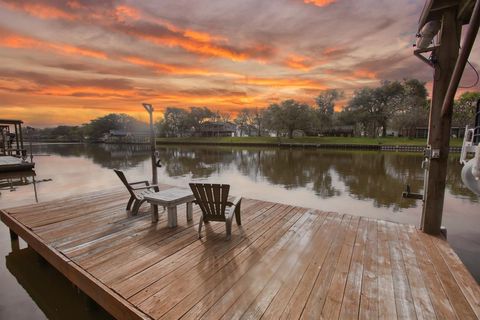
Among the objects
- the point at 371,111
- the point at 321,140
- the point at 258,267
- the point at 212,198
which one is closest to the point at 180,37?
the point at 212,198

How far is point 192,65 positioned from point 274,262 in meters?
12.2

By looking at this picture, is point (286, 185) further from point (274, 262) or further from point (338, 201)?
point (274, 262)

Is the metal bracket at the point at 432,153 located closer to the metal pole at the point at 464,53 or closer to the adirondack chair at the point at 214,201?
the metal pole at the point at 464,53

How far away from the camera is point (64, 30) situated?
311 inches

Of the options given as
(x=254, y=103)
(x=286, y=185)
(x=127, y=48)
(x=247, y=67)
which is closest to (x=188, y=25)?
(x=127, y=48)

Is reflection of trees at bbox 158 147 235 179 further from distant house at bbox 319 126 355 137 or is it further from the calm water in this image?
distant house at bbox 319 126 355 137

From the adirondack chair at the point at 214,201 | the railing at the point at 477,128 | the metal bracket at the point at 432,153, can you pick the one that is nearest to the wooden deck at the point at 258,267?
the adirondack chair at the point at 214,201

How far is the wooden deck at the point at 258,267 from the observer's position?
1819 millimetres

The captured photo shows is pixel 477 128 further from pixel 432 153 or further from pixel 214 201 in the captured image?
pixel 214 201

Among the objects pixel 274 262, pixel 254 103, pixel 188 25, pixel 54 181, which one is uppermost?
pixel 254 103

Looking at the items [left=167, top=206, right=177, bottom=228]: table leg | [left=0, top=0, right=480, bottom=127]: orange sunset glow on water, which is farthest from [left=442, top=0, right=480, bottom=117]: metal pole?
[left=0, top=0, right=480, bottom=127]: orange sunset glow on water

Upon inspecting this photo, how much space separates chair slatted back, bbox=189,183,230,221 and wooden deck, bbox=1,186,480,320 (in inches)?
14.0

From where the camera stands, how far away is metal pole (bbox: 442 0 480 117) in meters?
1.72

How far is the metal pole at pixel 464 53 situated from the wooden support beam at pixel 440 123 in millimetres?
149
